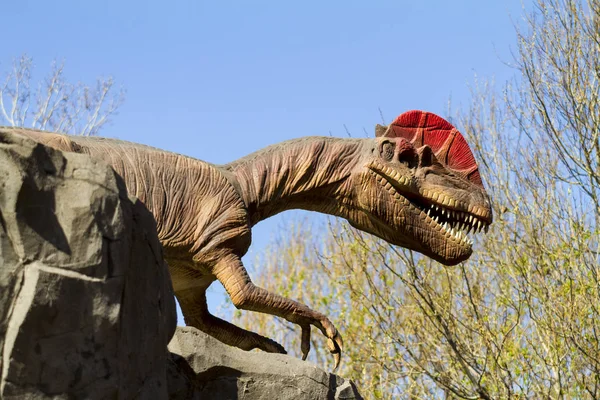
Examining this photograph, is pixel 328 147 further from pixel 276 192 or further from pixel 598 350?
pixel 598 350

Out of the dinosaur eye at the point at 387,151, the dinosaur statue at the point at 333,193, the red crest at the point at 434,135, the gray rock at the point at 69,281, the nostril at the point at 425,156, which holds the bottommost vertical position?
the gray rock at the point at 69,281

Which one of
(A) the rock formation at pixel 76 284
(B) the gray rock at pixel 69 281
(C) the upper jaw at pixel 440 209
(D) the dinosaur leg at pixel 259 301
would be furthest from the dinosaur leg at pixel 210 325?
(B) the gray rock at pixel 69 281

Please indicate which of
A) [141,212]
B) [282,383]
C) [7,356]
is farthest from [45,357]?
[282,383]

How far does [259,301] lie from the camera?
201 inches

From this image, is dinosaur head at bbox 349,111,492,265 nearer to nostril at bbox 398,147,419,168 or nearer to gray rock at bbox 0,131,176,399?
nostril at bbox 398,147,419,168

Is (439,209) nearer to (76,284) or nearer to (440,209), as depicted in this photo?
(440,209)

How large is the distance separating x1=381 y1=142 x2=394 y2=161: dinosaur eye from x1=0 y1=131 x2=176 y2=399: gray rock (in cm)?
218

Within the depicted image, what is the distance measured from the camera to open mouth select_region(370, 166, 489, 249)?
549 cm

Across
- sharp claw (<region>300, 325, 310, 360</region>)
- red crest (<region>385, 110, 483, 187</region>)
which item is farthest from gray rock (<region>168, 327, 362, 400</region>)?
red crest (<region>385, 110, 483, 187</region>)

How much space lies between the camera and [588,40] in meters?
10.2

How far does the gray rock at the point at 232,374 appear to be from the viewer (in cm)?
437

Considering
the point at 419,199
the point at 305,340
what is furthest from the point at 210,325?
the point at 419,199

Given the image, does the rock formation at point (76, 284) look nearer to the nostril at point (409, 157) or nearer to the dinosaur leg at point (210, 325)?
the dinosaur leg at point (210, 325)

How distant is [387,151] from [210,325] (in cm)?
135
